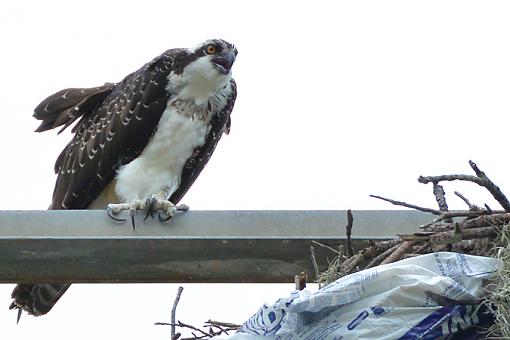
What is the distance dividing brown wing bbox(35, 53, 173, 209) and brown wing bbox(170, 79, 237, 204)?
0.31 m

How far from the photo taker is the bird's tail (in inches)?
206

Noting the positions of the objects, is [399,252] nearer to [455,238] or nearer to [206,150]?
[455,238]

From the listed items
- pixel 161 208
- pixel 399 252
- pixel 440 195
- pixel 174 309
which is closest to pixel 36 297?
pixel 161 208

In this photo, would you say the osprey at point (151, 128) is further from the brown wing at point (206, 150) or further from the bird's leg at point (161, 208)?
the bird's leg at point (161, 208)

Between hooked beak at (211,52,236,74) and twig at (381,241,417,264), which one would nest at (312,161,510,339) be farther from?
hooked beak at (211,52,236,74)

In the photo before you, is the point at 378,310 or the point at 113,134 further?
the point at 113,134

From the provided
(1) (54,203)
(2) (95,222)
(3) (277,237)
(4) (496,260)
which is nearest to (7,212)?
(2) (95,222)

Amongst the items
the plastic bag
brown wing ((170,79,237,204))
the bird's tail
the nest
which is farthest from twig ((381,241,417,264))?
brown wing ((170,79,237,204))

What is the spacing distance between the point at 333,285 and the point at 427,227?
477 millimetres

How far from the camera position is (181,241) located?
4.11 metres

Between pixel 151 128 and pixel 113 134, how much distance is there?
19cm

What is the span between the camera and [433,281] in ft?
10.1

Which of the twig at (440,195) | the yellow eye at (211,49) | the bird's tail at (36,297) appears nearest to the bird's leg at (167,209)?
the bird's tail at (36,297)

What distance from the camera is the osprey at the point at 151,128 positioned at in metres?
6.37
